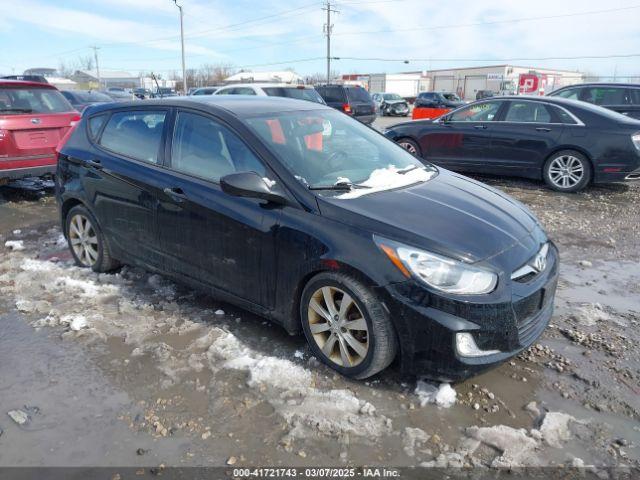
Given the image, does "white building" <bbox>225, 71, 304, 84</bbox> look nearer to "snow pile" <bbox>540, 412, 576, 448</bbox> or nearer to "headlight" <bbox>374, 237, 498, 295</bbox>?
"headlight" <bbox>374, 237, 498, 295</bbox>

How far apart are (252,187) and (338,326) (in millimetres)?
1002

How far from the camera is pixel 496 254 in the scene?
2.90 metres

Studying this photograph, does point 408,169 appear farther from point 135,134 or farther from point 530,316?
point 135,134

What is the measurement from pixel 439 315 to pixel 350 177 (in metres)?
1.25

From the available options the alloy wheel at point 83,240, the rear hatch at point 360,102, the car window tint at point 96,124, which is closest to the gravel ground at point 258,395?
the alloy wheel at point 83,240

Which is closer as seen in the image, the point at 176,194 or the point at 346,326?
the point at 346,326

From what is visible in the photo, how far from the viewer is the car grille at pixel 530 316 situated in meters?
2.87

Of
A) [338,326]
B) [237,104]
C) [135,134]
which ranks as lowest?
[338,326]

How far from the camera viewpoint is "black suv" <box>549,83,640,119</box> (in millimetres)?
11414

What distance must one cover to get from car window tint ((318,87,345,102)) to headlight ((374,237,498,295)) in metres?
16.8

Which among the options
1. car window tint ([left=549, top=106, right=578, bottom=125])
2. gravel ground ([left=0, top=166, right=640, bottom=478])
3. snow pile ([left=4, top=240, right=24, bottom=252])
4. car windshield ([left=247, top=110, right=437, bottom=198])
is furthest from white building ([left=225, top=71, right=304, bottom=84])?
gravel ground ([left=0, top=166, right=640, bottom=478])

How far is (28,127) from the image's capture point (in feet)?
24.9

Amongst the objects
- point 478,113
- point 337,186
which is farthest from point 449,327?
point 478,113

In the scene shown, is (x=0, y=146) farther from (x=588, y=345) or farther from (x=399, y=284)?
(x=588, y=345)
